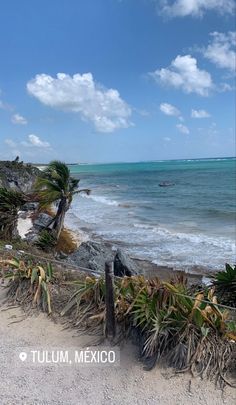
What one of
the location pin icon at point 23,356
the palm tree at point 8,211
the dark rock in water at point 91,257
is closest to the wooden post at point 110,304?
the location pin icon at point 23,356

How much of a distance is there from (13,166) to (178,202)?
20180 mm

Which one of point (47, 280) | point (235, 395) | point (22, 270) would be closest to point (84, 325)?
point (47, 280)

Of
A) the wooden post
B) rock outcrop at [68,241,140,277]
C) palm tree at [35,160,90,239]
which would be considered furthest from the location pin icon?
palm tree at [35,160,90,239]

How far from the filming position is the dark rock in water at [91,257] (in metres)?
14.7

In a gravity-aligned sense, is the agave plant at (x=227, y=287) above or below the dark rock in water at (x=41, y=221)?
above

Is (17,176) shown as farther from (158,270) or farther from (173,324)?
(173,324)

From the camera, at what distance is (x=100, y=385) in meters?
5.08

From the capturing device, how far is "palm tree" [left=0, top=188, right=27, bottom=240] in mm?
16547

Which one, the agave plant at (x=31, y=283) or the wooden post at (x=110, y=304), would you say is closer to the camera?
the wooden post at (x=110, y=304)

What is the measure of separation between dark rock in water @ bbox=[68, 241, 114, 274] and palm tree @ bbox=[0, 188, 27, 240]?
10.5 feet

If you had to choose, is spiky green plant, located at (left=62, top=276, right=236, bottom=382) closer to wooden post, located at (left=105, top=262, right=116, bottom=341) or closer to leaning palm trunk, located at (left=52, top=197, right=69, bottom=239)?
wooden post, located at (left=105, top=262, right=116, bottom=341)

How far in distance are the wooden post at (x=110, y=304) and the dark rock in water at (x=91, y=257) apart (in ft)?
28.2

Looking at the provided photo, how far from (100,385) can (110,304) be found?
1.14 meters

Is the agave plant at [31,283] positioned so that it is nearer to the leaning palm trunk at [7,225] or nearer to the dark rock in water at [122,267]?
the dark rock in water at [122,267]
